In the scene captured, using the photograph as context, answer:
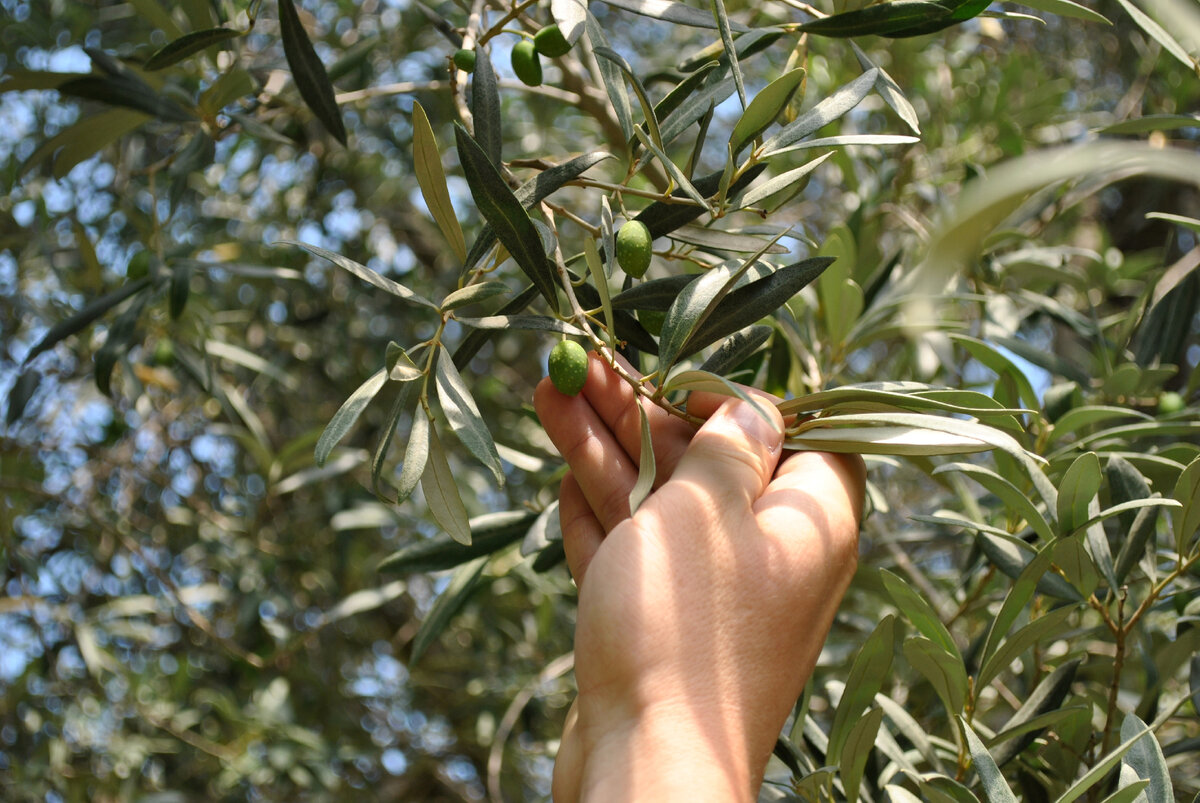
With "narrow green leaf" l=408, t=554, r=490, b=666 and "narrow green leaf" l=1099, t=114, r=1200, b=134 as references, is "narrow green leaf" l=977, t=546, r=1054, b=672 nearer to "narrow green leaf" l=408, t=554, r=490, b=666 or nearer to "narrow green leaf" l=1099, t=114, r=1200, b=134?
"narrow green leaf" l=1099, t=114, r=1200, b=134

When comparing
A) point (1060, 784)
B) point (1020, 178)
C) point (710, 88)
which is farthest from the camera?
point (1060, 784)

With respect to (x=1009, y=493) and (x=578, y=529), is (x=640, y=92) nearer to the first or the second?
(x=578, y=529)

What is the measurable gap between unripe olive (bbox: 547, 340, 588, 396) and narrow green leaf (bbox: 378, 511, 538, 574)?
526mm

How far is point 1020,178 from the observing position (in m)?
0.41

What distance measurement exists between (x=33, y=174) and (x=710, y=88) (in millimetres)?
2483

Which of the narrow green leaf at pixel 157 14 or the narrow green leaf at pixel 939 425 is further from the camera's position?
the narrow green leaf at pixel 157 14

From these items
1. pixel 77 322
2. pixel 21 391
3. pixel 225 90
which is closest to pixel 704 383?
pixel 225 90

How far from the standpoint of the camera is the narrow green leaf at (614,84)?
928 mm

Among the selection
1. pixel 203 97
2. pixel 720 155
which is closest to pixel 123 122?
pixel 203 97

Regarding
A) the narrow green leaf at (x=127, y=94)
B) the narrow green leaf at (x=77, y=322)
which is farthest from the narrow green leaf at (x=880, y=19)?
the narrow green leaf at (x=77, y=322)

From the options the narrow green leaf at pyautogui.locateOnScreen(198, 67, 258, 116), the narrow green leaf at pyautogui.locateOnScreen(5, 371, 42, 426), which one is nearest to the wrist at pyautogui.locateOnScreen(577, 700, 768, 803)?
the narrow green leaf at pyautogui.locateOnScreen(198, 67, 258, 116)

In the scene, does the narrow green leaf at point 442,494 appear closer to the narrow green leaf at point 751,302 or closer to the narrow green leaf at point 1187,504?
the narrow green leaf at point 751,302

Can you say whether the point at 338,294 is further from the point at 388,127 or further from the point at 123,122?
the point at 123,122

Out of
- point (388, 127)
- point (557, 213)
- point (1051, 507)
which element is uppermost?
point (388, 127)
